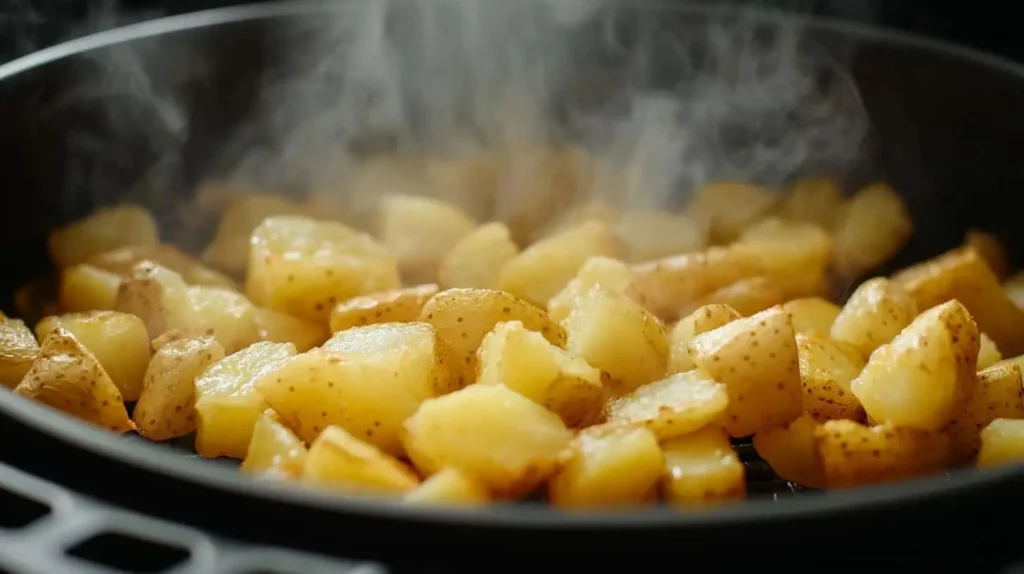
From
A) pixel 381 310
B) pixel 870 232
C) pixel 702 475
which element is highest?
pixel 870 232

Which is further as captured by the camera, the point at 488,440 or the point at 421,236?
the point at 421,236

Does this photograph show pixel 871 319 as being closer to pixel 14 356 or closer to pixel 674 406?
pixel 674 406

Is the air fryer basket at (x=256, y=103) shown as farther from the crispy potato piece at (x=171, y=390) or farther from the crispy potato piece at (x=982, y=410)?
the crispy potato piece at (x=982, y=410)

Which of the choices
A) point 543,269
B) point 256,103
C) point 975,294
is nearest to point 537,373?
point 543,269

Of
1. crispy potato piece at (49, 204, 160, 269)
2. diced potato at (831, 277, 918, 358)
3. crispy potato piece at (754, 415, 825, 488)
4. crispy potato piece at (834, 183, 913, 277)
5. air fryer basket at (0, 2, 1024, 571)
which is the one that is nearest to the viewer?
air fryer basket at (0, 2, 1024, 571)

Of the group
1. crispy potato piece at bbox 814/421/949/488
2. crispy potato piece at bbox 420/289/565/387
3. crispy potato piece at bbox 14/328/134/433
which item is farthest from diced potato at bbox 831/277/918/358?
crispy potato piece at bbox 14/328/134/433

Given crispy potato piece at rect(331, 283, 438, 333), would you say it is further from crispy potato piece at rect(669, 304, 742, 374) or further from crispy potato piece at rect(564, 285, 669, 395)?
crispy potato piece at rect(669, 304, 742, 374)
